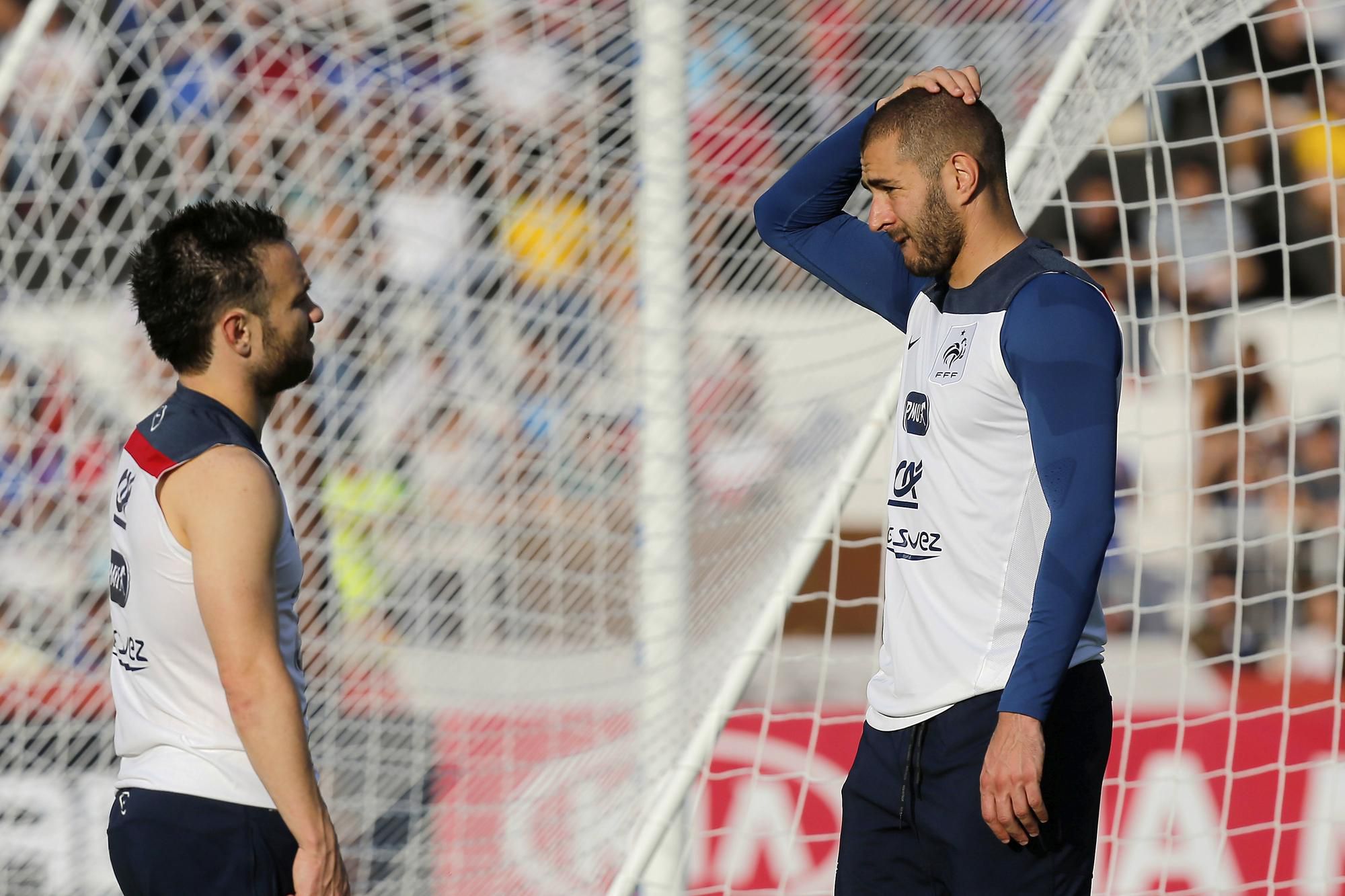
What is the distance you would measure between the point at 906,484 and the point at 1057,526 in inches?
12.9

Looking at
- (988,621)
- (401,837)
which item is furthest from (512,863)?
(988,621)

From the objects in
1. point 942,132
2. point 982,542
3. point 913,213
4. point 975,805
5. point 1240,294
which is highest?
point 942,132

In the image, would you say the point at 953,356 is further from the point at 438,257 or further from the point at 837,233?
the point at 438,257

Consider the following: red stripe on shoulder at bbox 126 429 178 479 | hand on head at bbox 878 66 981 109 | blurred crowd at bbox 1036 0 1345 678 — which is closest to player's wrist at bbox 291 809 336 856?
red stripe on shoulder at bbox 126 429 178 479

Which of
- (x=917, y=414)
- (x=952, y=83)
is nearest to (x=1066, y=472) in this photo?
(x=917, y=414)

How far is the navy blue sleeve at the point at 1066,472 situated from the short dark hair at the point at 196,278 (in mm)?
1083

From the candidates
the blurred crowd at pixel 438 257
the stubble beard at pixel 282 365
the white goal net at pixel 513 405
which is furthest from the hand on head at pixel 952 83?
the blurred crowd at pixel 438 257

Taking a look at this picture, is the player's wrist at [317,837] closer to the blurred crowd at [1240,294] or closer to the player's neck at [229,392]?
the player's neck at [229,392]

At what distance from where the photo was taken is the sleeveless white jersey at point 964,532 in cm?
184

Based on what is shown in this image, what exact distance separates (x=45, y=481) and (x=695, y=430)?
2.16 meters

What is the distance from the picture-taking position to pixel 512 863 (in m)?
3.73

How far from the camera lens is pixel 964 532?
6.20ft

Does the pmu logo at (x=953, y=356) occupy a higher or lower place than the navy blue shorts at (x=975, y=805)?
higher

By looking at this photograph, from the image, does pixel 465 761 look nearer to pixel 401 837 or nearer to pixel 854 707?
pixel 401 837
